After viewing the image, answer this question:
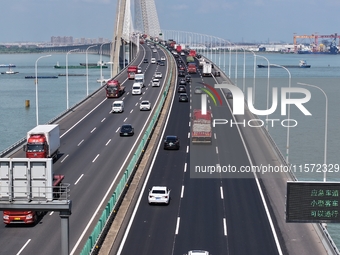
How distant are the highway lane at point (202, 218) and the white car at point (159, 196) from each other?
350mm

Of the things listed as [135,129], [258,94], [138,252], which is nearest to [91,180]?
[138,252]

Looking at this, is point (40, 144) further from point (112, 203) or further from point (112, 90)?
point (112, 90)

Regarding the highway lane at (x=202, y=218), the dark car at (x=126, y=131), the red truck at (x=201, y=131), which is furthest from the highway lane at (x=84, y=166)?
the red truck at (x=201, y=131)

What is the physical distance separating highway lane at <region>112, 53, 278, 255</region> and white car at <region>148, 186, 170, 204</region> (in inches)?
13.8

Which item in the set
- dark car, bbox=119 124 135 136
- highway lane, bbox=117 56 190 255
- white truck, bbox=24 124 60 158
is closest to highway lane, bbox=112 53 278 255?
highway lane, bbox=117 56 190 255

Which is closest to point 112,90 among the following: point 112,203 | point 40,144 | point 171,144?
point 171,144

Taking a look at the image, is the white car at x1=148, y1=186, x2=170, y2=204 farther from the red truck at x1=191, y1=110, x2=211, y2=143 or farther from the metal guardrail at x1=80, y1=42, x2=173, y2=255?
the red truck at x1=191, y1=110, x2=211, y2=143

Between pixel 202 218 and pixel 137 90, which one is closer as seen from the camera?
pixel 202 218

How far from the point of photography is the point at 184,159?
1913 inches

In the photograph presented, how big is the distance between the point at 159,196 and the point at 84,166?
35.5 feet

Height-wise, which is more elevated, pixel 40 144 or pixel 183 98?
pixel 183 98

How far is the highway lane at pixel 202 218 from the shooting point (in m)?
29.8

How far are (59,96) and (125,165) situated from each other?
9434 cm

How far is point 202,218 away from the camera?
34.1 meters
